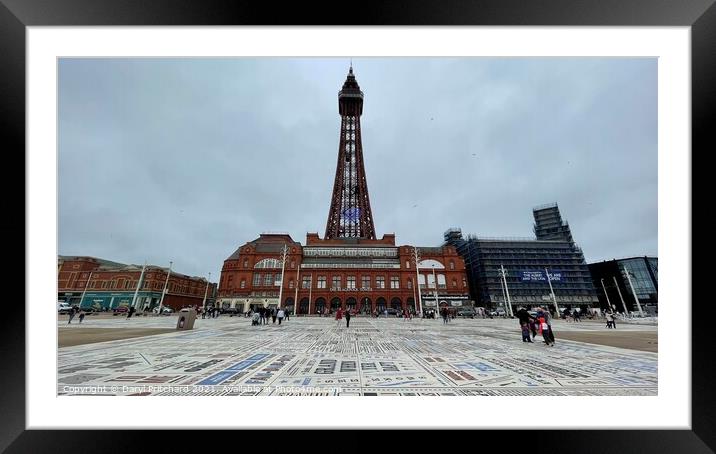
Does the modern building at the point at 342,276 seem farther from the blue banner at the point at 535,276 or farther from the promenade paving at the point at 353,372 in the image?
the promenade paving at the point at 353,372

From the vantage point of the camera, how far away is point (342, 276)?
47938mm

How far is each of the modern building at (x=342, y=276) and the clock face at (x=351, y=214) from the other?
7532 mm

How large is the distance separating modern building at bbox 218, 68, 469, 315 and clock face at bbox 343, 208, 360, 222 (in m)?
7.53

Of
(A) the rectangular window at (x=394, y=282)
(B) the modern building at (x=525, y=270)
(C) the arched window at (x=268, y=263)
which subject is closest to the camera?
(A) the rectangular window at (x=394, y=282)

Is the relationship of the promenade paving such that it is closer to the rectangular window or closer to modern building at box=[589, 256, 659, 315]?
the rectangular window

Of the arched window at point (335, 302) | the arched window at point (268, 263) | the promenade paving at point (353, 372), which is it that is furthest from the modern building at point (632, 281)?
the promenade paving at point (353, 372)

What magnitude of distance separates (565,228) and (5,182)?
82507 mm

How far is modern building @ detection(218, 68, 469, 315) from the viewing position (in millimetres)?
46469

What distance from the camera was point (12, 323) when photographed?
196cm

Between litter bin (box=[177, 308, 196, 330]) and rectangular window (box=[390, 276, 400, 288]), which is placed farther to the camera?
rectangular window (box=[390, 276, 400, 288])

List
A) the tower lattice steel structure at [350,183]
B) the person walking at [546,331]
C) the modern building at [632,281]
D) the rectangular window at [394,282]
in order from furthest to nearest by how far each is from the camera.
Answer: the tower lattice steel structure at [350,183] < the modern building at [632,281] < the rectangular window at [394,282] < the person walking at [546,331]

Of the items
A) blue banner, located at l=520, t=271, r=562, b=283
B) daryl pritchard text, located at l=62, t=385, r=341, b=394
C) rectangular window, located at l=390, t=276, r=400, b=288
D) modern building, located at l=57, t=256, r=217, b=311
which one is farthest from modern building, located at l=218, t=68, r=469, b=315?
daryl pritchard text, located at l=62, t=385, r=341, b=394

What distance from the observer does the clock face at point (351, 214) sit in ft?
204

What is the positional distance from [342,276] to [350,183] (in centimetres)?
2364
